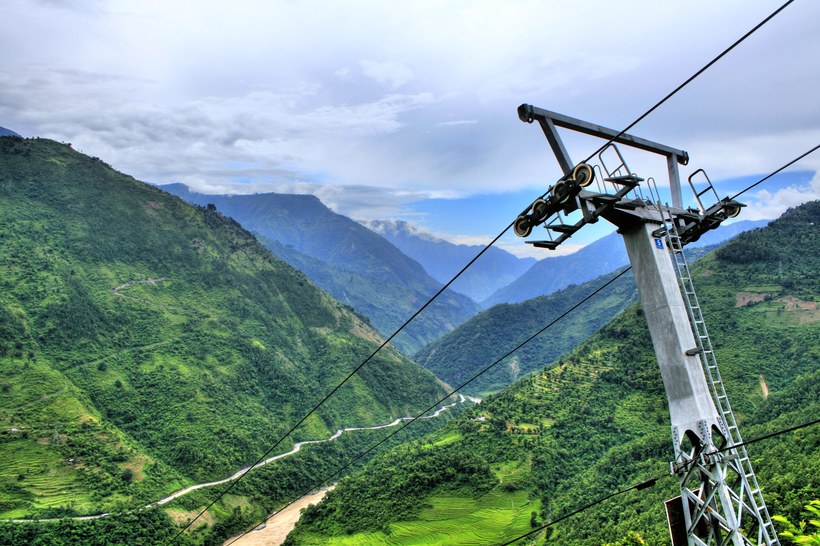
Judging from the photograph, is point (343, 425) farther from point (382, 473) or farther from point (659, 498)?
point (659, 498)

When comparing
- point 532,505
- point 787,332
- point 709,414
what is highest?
point 709,414

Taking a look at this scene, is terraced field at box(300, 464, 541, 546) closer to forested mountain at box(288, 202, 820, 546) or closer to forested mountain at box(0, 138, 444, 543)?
forested mountain at box(288, 202, 820, 546)

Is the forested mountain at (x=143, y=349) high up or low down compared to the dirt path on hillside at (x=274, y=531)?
up

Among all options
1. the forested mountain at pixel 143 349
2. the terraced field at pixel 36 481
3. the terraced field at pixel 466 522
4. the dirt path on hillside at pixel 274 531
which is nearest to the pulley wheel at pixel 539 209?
the terraced field at pixel 466 522

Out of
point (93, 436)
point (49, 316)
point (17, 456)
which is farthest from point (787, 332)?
point (49, 316)

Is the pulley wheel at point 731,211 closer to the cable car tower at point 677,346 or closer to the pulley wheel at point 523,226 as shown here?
the cable car tower at point 677,346

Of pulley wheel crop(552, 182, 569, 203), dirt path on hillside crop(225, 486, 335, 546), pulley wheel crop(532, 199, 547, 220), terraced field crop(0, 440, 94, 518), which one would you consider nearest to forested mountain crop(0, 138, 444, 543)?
terraced field crop(0, 440, 94, 518)

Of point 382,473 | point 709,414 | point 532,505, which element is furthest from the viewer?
point 382,473
